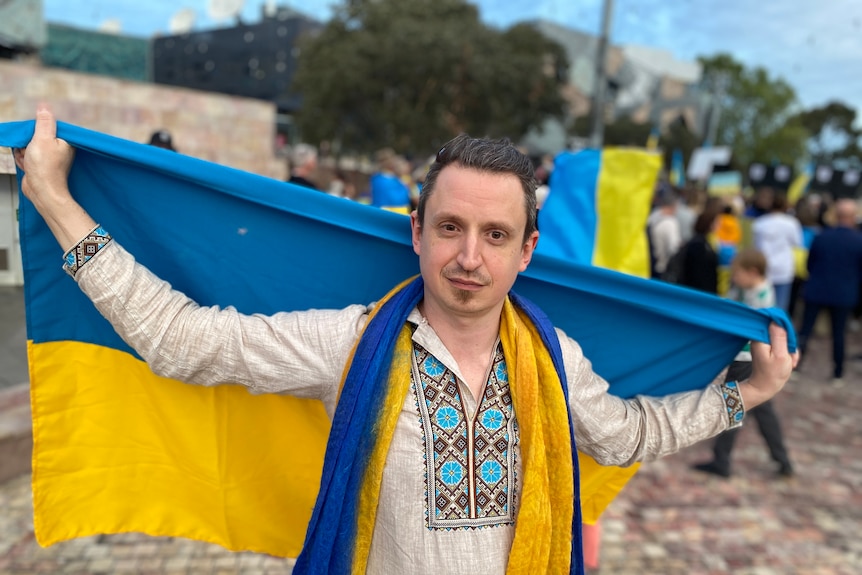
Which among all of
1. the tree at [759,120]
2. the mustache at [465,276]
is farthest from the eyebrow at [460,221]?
the tree at [759,120]

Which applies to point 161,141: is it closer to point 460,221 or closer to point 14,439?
point 14,439

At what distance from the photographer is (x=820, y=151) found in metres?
72.4

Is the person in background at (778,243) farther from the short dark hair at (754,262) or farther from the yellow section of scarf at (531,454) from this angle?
the yellow section of scarf at (531,454)

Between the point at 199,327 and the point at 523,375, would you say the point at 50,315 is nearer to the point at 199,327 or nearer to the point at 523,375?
the point at 199,327

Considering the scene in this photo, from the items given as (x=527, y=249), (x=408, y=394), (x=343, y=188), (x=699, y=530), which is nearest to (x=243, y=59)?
(x=343, y=188)

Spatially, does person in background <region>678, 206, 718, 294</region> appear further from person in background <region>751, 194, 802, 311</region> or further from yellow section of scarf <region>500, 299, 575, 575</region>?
yellow section of scarf <region>500, 299, 575, 575</region>

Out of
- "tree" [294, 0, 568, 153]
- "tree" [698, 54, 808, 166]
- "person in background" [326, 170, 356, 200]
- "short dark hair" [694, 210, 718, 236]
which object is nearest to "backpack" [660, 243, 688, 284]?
"short dark hair" [694, 210, 718, 236]

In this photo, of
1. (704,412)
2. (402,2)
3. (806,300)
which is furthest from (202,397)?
(402,2)

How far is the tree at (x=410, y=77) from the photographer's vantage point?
21422 mm

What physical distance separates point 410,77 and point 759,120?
53.8 m

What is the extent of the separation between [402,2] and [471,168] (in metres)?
23.5

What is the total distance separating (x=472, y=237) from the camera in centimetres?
144

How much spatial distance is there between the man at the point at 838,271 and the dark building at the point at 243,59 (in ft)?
128

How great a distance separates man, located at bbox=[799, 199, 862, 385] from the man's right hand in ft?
25.7
